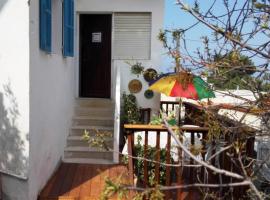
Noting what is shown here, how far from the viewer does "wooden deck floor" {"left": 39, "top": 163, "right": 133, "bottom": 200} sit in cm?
457

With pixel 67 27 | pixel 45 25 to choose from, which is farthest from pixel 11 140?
pixel 67 27

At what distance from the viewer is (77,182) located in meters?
5.11

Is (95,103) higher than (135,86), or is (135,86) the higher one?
(135,86)

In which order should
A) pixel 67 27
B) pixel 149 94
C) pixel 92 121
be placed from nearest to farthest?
pixel 67 27
pixel 92 121
pixel 149 94

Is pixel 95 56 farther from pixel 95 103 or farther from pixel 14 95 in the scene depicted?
pixel 14 95

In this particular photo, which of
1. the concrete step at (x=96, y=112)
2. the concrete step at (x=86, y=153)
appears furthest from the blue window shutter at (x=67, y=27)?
the concrete step at (x=86, y=153)

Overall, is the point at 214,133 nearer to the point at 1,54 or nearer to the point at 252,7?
the point at 252,7

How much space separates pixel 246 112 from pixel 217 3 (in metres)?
0.68

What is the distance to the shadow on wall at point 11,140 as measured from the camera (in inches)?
159

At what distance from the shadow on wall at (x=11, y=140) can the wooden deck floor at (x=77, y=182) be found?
0.63 meters

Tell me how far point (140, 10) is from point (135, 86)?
1759 mm

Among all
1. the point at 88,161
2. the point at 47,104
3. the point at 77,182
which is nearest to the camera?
the point at 47,104

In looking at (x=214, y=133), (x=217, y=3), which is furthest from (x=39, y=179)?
(x=217, y=3)

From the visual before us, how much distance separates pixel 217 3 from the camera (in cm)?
199
